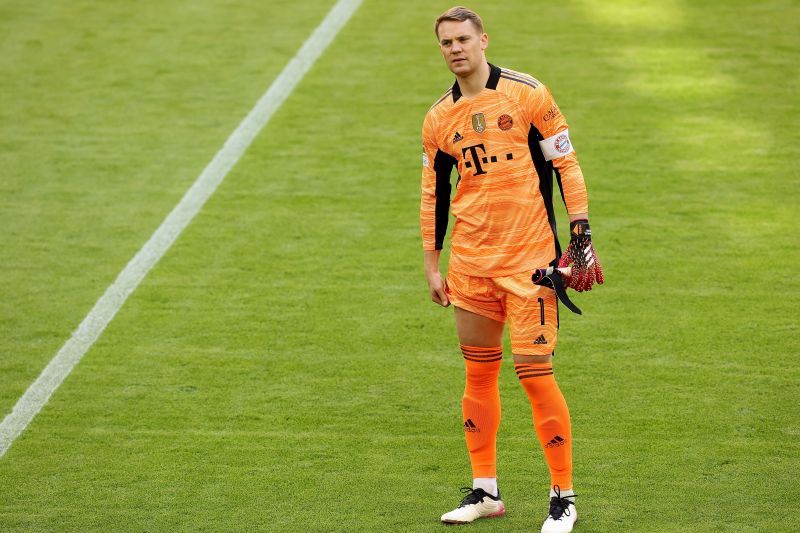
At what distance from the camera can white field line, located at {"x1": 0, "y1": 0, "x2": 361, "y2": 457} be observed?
6520mm

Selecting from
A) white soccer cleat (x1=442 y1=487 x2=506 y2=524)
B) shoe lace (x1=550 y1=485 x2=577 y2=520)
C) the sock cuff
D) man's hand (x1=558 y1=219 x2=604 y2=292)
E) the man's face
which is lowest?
white soccer cleat (x1=442 y1=487 x2=506 y2=524)

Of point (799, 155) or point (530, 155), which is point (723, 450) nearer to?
point (530, 155)

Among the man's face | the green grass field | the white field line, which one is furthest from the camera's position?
the white field line

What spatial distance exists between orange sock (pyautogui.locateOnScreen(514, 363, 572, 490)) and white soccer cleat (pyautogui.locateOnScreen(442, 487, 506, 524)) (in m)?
0.30

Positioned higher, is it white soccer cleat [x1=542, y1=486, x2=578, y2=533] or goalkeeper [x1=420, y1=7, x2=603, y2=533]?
goalkeeper [x1=420, y1=7, x2=603, y2=533]

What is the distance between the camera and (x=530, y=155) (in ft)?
16.2

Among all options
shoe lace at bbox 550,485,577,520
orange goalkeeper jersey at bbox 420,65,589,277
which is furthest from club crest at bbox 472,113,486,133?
shoe lace at bbox 550,485,577,520

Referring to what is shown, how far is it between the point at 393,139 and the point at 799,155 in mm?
3162

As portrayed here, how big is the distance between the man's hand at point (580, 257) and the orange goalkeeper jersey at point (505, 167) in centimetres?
8

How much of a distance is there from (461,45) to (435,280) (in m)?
0.97

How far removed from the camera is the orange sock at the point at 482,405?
16.6ft

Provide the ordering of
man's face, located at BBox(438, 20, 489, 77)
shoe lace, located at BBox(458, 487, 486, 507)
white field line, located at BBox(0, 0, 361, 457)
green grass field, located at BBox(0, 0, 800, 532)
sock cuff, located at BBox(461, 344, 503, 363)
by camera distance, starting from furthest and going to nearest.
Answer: white field line, located at BBox(0, 0, 361, 457) < green grass field, located at BBox(0, 0, 800, 532) < shoe lace, located at BBox(458, 487, 486, 507) < sock cuff, located at BBox(461, 344, 503, 363) < man's face, located at BBox(438, 20, 489, 77)

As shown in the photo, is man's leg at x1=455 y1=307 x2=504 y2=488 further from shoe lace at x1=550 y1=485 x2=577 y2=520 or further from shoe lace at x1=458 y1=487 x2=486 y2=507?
shoe lace at x1=550 y1=485 x2=577 y2=520

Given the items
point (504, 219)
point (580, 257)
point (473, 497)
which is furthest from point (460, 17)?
point (473, 497)
